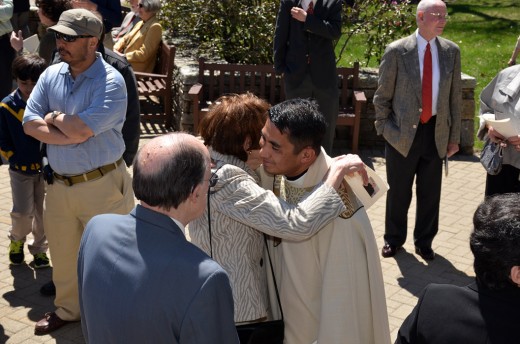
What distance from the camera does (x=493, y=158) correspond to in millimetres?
5891

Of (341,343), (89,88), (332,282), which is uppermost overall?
(89,88)

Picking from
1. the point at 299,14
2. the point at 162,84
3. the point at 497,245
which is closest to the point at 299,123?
the point at 497,245

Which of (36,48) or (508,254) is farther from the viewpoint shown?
(36,48)

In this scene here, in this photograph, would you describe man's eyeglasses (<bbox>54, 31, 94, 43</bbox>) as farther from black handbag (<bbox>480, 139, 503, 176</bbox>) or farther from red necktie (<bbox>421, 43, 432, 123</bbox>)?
black handbag (<bbox>480, 139, 503, 176</bbox>)

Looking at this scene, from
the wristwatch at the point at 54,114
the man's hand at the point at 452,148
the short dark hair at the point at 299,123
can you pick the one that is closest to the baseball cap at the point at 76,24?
the wristwatch at the point at 54,114

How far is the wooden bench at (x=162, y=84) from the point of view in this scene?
1008cm

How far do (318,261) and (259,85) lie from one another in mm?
6065

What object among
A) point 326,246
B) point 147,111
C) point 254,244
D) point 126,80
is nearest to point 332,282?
point 326,246

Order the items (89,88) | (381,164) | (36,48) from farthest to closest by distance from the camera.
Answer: (381,164) → (36,48) → (89,88)

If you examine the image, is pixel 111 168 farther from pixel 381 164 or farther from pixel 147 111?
pixel 147 111

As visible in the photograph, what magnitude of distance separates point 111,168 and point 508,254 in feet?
10.1

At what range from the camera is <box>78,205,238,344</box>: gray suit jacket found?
2.51m

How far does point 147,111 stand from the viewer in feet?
36.0

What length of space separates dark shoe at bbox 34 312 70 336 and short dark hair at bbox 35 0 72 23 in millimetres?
2310
